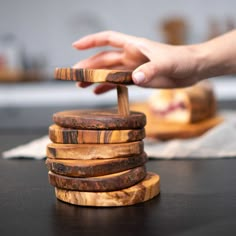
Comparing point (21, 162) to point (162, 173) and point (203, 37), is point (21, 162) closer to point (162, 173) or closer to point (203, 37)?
point (162, 173)

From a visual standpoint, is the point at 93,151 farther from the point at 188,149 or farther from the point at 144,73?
the point at 188,149

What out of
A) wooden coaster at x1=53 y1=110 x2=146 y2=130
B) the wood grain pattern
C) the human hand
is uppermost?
the human hand

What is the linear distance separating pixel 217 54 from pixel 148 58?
14 centimetres

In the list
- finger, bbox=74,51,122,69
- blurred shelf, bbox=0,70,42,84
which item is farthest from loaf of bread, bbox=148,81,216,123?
blurred shelf, bbox=0,70,42,84

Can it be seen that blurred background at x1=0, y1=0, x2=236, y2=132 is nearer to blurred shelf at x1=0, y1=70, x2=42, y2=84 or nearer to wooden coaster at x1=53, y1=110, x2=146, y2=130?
blurred shelf at x1=0, y1=70, x2=42, y2=84

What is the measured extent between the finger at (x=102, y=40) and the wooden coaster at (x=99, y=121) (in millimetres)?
319

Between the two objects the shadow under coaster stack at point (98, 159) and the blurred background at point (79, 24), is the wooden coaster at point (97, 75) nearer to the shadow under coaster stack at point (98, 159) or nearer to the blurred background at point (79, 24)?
the shadow under coaster stack at point (98, 159)

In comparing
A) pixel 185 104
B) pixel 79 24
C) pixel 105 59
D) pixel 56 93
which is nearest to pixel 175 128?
pixel 185 104

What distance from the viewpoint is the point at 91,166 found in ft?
2.38

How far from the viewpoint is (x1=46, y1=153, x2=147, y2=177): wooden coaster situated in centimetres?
73

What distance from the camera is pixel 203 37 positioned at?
4441 millimetres

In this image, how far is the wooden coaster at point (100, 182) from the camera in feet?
2.39

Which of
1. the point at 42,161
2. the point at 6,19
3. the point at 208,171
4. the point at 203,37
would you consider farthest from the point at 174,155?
the point at 6,19

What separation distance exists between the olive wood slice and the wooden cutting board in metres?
0.69
